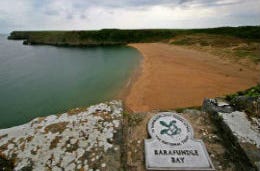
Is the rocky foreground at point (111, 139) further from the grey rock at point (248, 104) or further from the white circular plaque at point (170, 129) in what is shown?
the white circular plaque at point (170, 129)

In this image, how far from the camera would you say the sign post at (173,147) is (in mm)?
2734

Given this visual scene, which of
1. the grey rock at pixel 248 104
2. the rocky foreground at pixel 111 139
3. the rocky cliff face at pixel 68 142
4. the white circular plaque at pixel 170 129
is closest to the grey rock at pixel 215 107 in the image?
the rocky foreground at pixel 111 139

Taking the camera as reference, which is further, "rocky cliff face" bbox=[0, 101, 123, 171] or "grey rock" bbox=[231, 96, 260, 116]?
"grey rock" bbox=[231, 96, 260, 116]

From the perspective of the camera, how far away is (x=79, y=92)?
1238 centimetres

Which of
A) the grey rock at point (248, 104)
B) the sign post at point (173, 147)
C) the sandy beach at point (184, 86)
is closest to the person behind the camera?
the sign post at point (173, 147)

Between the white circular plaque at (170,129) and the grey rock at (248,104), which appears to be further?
the grey rock at (248,104)

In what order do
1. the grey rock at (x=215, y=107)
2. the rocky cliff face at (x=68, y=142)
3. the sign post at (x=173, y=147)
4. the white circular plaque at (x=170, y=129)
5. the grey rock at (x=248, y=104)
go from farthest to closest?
the grey rock at (x=215, y=107) → the grey rock at (x=248, y=104) → the white circular plaque at (x=170, y=129) → the sign post at (x=173, y=147) → the rocky cliff face at (x=68, y=142)

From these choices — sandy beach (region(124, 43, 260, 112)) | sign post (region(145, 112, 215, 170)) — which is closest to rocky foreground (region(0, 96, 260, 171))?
sign post (region(145, 112, 215, 170))

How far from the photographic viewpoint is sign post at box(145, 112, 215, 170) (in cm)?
273

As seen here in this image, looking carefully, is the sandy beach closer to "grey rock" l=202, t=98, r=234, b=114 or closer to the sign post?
"grey rock" l=202, t=98, r=234, b=114

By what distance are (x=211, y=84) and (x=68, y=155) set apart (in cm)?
1094

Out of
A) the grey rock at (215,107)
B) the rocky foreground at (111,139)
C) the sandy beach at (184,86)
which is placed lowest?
the sandy beach at (184,86)

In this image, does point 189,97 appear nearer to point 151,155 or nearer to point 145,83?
point 145,83

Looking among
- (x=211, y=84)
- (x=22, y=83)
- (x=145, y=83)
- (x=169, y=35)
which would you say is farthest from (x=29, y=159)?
(x=169, y=35)
